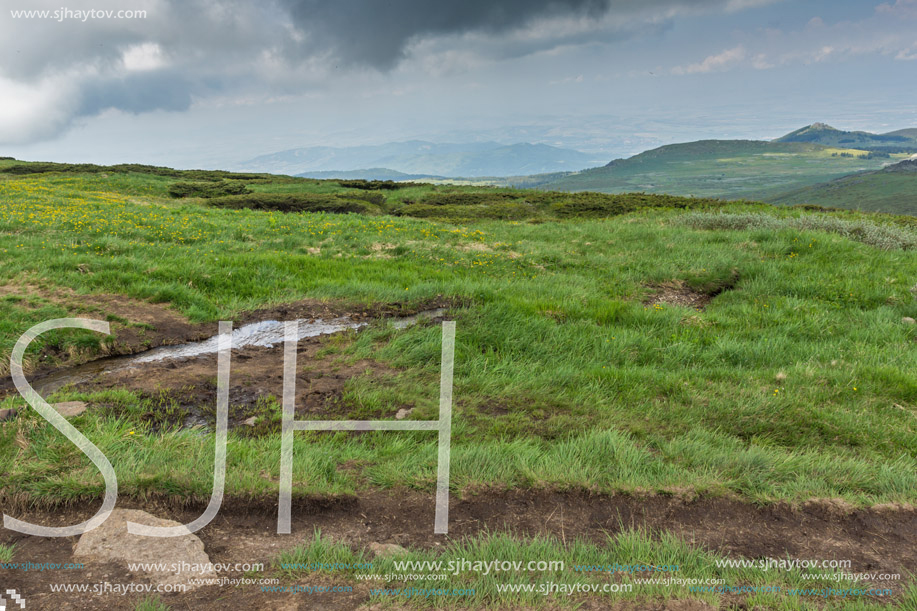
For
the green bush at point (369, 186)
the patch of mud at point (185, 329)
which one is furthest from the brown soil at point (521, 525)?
the green bush at point (369, 186)

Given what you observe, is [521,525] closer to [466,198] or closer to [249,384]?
[249,384]

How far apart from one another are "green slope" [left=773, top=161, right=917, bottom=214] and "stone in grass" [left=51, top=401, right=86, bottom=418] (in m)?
163

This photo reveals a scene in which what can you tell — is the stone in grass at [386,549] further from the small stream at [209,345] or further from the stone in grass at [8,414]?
the small stream at [209,345]

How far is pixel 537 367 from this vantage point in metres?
7.05

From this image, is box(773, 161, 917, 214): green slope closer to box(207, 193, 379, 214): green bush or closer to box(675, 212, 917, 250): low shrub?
box(675, 212, 917, 250): low shrub

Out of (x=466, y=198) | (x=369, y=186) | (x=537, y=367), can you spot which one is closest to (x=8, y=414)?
(x=537, y=367)

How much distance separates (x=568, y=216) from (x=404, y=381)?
27526 mm

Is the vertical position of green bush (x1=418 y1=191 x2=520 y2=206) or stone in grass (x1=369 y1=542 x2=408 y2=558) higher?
green bush (x1=418 y1=191 x2=520 y2=206)

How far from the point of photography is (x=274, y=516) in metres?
3.81

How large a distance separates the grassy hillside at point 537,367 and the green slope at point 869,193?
151 metres

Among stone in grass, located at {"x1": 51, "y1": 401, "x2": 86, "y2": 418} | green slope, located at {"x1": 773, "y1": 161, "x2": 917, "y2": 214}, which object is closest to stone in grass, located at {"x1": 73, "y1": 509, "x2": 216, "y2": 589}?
stone in grass, located at {"x1": 51, "y1": 401, "x2": 86, "y2": 418}

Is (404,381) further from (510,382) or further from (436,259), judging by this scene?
(436,259)

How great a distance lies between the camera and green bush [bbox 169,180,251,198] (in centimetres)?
3381

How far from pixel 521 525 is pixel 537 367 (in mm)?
3403
